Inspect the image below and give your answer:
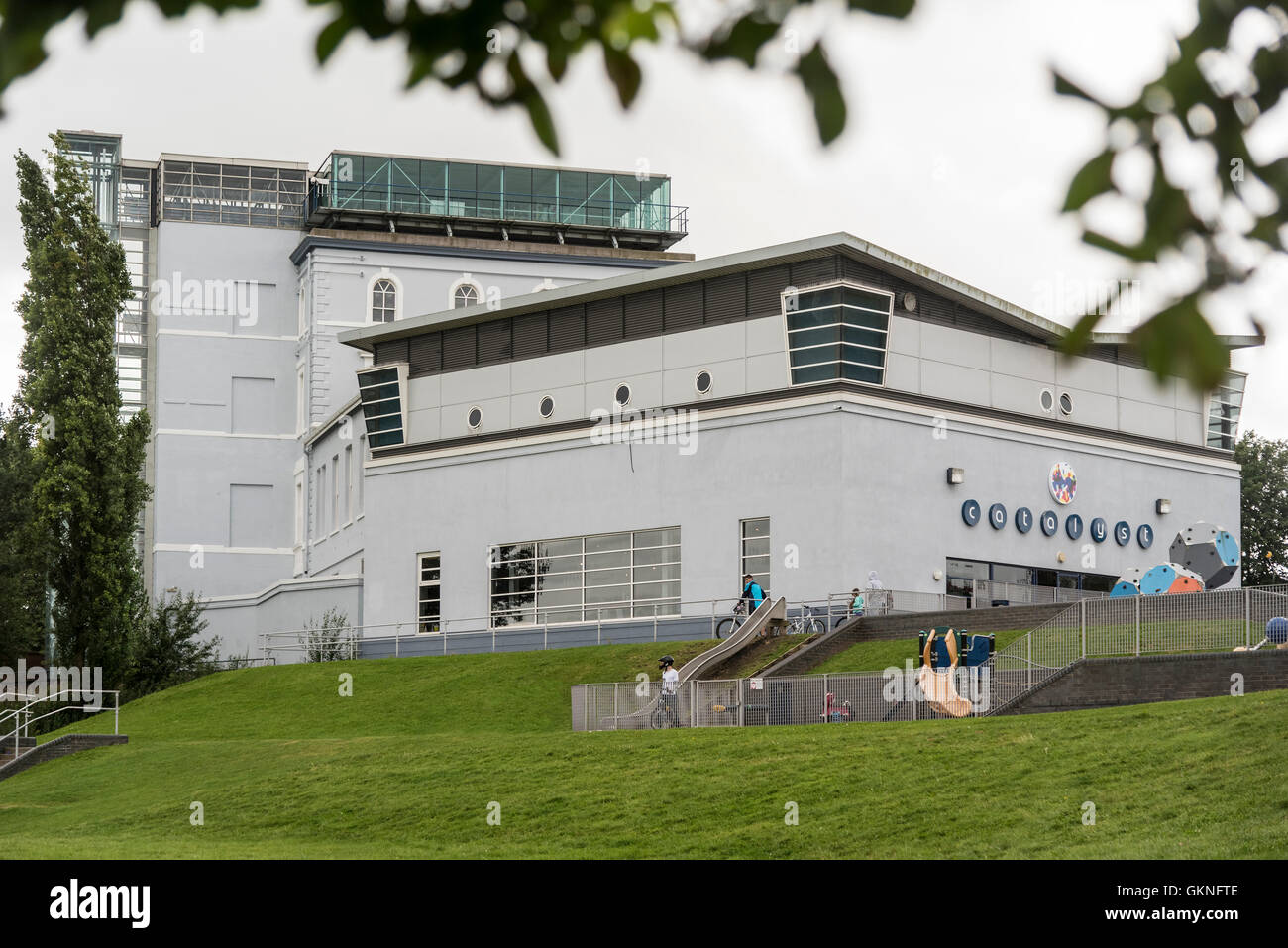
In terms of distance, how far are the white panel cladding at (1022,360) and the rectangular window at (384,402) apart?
18.8 metres

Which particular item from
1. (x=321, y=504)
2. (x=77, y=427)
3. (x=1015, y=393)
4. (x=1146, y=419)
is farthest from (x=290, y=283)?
(x=1146, y=419)

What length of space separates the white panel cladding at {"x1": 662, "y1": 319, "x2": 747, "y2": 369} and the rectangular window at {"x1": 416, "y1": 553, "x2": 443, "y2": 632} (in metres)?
10.3

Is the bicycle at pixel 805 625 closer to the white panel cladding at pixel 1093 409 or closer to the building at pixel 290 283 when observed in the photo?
the white panel cladding at pixel 1093 409

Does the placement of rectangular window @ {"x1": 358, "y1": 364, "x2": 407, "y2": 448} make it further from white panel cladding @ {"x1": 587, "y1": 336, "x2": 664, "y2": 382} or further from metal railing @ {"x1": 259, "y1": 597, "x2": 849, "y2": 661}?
white panel cladding @ {"x1": 587, "y1": 336, "x2": 664, "y2": 382}

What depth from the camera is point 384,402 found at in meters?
55.1

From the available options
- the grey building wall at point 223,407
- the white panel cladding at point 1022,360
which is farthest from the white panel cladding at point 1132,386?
the grey building wall at point 223,407

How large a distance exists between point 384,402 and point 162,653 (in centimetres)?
1086

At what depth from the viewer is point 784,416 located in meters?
46.5

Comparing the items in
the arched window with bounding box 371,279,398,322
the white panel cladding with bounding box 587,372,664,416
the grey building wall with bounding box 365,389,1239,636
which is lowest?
the grey building wall with bounding box 365,389,1239,636

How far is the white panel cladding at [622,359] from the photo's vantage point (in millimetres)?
49344

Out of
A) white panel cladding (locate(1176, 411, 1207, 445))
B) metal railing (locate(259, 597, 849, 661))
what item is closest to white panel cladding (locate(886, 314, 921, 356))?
metal railing (locate(259, 597, 849, 661))

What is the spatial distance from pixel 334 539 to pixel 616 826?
4516cm

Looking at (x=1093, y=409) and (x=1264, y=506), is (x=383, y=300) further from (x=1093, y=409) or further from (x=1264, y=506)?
(x=1264, y=506)

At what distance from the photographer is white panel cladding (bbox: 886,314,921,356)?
154 feet
